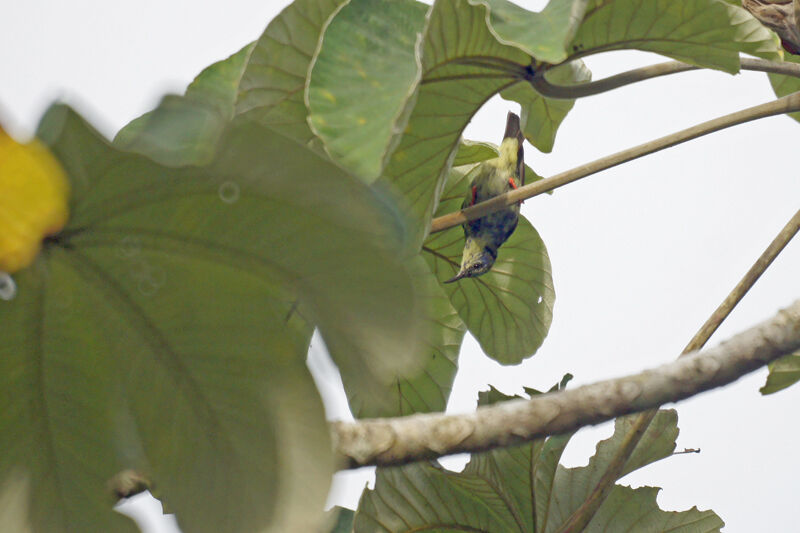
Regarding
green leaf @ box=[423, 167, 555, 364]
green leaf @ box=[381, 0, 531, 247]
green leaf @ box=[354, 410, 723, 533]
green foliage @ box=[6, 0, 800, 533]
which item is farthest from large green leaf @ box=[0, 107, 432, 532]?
green leaf @ box=[423, 167, 555, 364]

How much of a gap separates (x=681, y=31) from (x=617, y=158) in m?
0.17

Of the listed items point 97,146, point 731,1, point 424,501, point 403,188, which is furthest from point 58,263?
point 731,1

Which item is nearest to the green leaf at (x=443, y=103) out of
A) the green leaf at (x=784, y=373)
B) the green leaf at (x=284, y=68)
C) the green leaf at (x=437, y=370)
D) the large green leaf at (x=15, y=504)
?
the green leaf at (x=284, y=68)

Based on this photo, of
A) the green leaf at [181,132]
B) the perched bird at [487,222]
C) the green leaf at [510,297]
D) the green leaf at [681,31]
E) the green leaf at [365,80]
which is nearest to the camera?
the green leaf at [181,132]

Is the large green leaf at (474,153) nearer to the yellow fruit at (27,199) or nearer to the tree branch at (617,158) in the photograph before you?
the tree branch at (617,158)

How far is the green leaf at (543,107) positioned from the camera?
1193 mm

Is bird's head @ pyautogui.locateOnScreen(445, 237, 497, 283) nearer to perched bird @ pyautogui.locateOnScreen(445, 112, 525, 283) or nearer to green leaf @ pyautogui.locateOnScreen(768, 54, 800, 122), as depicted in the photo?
perched bird @ pyautogui.locateOnScreen(445, 112, 525, 283)

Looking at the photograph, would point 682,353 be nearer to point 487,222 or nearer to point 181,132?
point 487,222

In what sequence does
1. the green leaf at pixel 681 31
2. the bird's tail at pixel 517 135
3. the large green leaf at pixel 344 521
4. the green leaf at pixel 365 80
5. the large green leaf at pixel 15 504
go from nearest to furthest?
the large green leaf at pixel 15 504 < the green leaf at pixel 365 80 < the green leaf at pixel 681 31 < the large green leaf at pixel 344 521 < the bird's tail at pixel 517 135

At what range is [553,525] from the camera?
3.97 ft

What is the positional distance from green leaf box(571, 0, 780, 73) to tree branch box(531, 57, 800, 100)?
39mm

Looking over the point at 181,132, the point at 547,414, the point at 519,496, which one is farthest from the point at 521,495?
the point at 181,132

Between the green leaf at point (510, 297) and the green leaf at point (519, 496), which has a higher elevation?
the green leaf at point (510, 297)

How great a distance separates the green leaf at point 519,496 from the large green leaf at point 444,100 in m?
0.38
